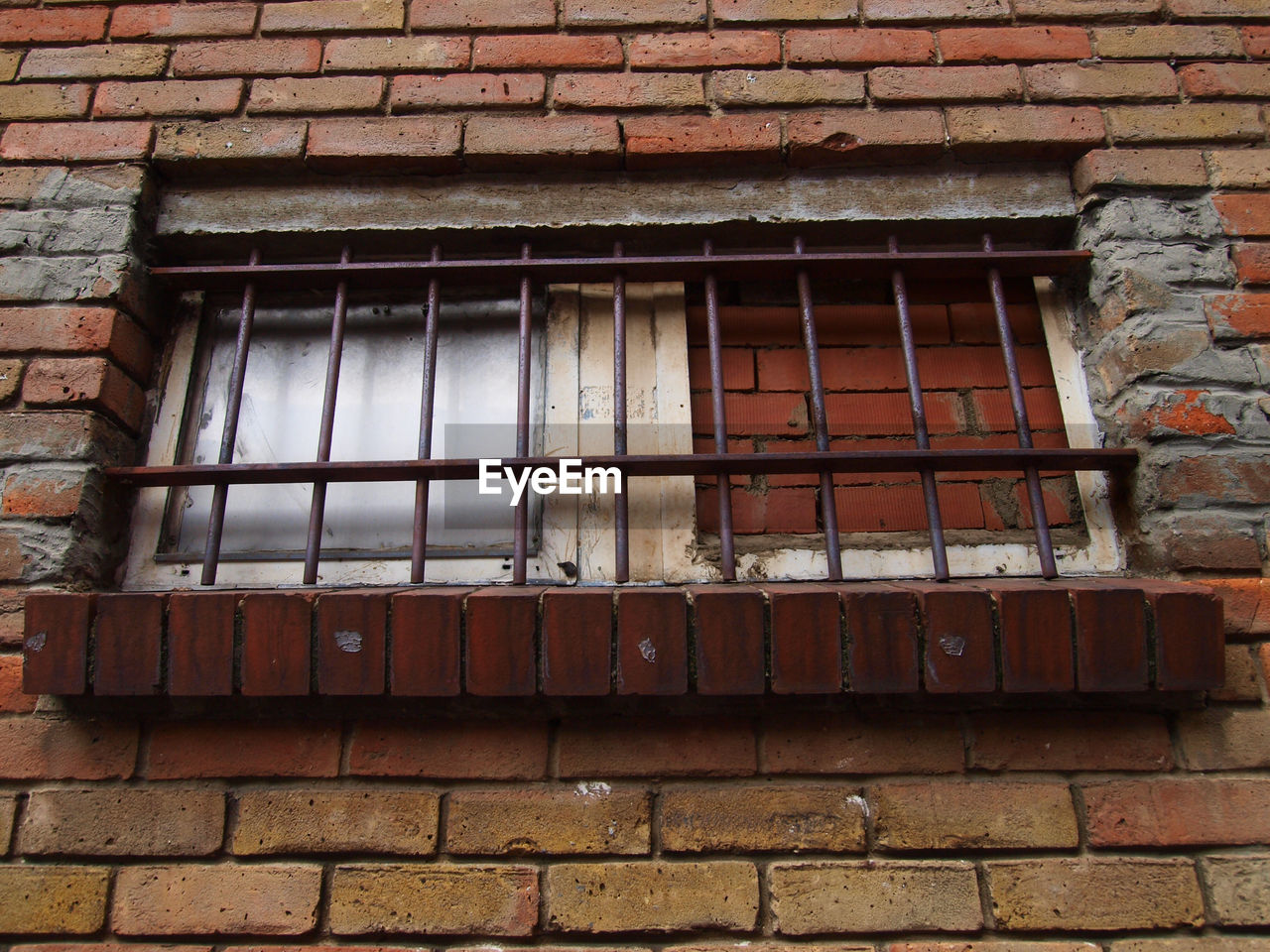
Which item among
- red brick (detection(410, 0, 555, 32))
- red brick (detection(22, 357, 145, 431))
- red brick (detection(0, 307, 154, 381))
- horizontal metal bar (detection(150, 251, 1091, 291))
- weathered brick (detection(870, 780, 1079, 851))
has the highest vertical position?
red brick (detection(410, 0, 555, 32))

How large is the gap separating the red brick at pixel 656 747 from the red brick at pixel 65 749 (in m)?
0.79

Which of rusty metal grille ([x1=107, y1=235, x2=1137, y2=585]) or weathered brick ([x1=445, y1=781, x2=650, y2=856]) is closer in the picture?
weathered brick ([x1=445, y1=781, x2=650, y2=856])

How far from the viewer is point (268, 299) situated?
168 centimetres

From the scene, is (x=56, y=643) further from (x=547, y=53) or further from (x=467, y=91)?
(x=547, y=53)

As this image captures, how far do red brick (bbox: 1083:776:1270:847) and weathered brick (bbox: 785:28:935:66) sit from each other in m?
1.55

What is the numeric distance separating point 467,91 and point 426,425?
0.78m

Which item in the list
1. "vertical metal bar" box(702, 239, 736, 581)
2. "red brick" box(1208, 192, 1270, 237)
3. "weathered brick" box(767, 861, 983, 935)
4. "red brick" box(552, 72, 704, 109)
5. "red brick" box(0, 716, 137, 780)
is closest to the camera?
"weathered brick" box(767, 861, 983, 935)

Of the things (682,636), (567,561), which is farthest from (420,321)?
(682,636)

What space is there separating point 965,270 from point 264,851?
1793mm

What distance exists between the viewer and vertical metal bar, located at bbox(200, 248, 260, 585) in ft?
4.62

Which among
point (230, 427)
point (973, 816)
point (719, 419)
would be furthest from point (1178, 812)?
point (230, 427)

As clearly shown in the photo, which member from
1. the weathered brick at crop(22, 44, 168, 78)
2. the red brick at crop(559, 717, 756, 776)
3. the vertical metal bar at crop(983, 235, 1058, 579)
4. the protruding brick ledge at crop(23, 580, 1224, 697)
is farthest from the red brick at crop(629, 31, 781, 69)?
the red brick at crop(559, 717, 756, 776)

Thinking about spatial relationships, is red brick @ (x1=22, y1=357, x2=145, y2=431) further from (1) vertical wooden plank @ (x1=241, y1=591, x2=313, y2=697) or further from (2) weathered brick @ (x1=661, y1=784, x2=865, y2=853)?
(2) weathered brick @ (x1=661, y1=784, x2=865, y2=853)

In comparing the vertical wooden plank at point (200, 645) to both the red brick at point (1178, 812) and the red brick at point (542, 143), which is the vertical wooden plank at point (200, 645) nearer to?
the red brick at point (542, 143)
